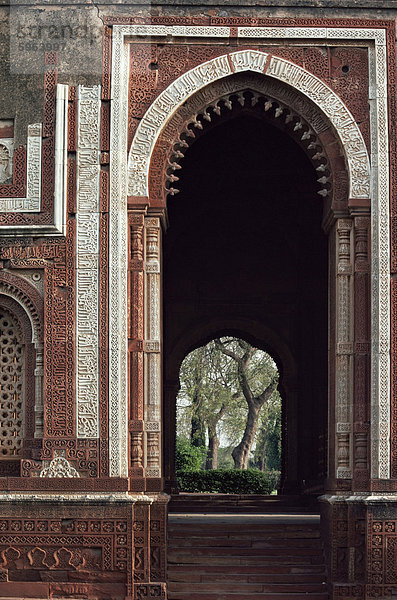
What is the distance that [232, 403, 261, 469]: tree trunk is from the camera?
108 feet

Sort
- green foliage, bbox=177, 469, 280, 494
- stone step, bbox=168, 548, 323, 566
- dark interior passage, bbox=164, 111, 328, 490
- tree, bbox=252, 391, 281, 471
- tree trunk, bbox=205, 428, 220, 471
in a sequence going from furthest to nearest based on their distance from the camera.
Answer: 1. tree, bbox=252, 391, 281, 471
2. tree trunk, bbox=205, 428, 220, 471
3. green foliage, bbox=177, 469, 280, 494
4. dark interior passage, bbox=164, 111, 328, 490
5. stone step, bbox=168, 548, 323, 566

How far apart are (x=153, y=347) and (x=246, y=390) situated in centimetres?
2073

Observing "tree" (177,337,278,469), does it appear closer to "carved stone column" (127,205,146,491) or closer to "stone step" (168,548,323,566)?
"stone step" (168,548,323,566)

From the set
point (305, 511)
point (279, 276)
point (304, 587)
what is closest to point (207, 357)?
point (279, 276)

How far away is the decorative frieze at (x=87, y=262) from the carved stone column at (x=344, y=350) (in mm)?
2691

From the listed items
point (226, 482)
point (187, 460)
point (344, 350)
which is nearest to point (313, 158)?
point (344, 350)

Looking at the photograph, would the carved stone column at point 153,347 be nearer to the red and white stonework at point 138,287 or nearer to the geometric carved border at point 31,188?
the red and white stonework at point 138,287

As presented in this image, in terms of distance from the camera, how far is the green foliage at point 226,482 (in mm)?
22734

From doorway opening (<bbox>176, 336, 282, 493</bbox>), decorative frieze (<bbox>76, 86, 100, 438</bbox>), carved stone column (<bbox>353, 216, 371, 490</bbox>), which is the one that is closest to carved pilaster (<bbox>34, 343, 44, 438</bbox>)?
decorative frieze (<bbox>76, 86, 100, 438</bbox>)

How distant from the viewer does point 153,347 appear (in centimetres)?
1208

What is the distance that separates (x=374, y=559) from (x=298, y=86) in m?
5.30

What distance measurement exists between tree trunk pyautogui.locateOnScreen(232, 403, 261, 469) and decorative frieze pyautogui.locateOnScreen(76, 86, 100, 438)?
2123 cm

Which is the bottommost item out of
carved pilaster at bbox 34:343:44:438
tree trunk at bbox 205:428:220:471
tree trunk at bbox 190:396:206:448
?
tree trunk at bbox 205:428:220:471

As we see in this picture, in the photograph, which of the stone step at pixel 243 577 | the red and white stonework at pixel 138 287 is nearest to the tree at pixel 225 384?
the stone step at pixel 243 577
